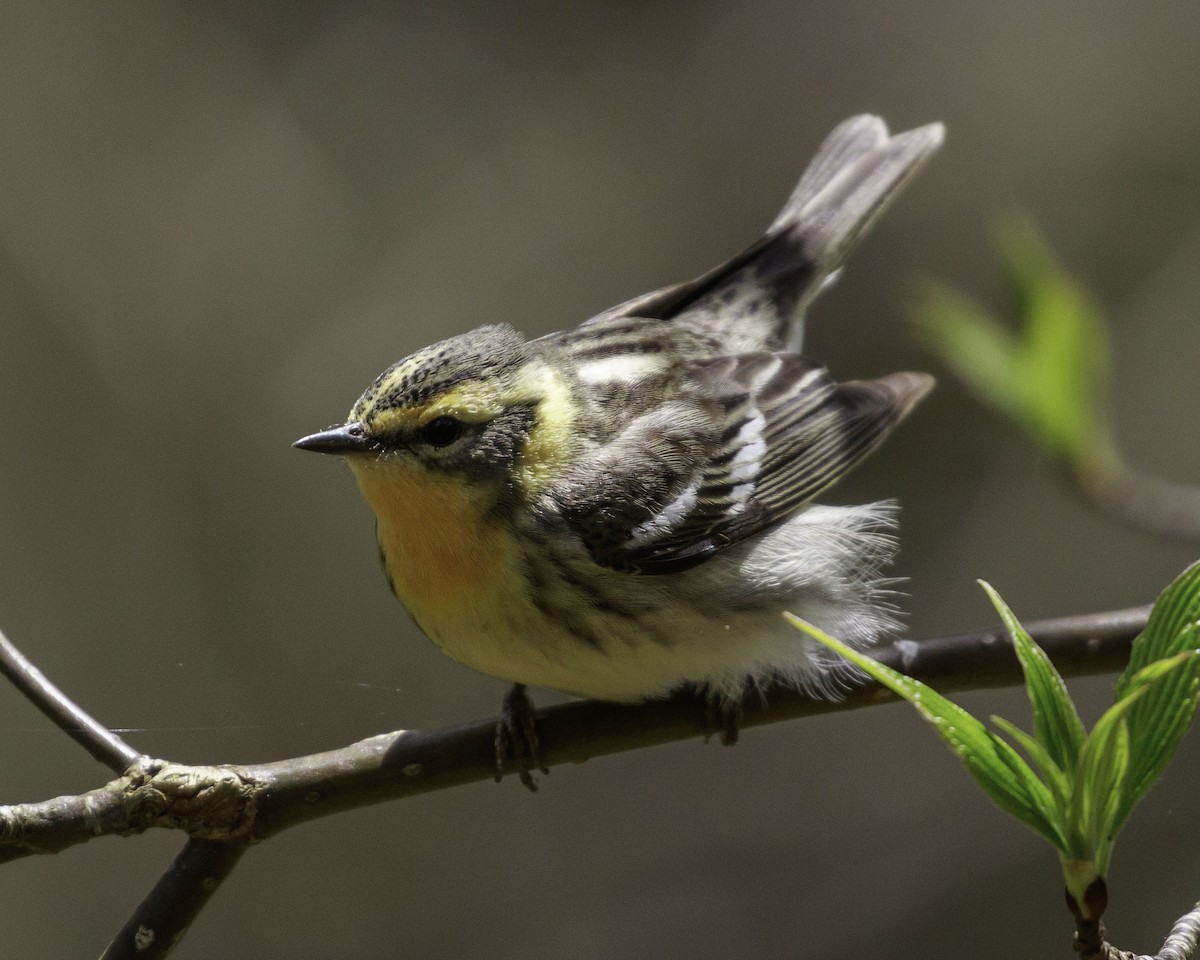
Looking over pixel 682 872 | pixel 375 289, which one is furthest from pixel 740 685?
pixel 375 289

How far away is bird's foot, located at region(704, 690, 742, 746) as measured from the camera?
3.40 meters

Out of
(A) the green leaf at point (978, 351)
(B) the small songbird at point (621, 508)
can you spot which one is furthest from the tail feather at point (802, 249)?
(A) the green leaf at point (978, 351)

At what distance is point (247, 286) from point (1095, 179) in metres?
5.01

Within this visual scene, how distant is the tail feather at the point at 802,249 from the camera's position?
4.79m

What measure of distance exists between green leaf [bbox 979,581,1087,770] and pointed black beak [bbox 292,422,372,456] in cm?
188

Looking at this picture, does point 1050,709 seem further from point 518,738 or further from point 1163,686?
point 518,738

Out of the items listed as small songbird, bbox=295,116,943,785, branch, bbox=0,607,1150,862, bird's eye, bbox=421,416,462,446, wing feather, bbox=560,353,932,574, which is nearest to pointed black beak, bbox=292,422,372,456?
small songbird, bbox=295,116,943,785

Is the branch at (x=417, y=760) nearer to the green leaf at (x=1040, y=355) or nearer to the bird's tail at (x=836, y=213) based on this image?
the green leaf at (x=1040, y=355)

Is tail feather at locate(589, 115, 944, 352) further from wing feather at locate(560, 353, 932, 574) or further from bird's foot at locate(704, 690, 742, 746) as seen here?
bird's foot at locate(704, 690, 742, 746)

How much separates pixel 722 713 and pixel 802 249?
218 centimetres

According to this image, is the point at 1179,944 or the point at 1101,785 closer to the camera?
the point at 1101,785

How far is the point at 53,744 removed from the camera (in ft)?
20.8

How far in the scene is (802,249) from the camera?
4961 millimetres

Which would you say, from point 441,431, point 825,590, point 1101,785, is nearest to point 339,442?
point 441,431
